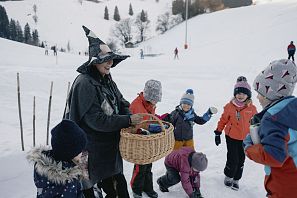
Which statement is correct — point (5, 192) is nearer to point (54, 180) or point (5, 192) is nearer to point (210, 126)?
point (54, 180)

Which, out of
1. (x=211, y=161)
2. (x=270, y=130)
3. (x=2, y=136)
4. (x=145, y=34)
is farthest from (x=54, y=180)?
(x=145, y=34)

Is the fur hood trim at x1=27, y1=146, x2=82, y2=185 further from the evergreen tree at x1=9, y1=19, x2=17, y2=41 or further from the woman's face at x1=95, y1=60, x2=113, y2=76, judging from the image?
the evergreen tree at x1=9, y1=19, x2=17, y2=41

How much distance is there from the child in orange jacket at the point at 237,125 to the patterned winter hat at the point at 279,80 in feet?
5.41

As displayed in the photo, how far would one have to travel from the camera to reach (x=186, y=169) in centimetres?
380

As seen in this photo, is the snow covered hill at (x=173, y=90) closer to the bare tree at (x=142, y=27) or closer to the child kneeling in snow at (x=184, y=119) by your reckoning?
the child kneeling in snow at (x=184, y=119)

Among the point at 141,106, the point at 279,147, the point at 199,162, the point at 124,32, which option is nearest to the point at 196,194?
the point at 199,162

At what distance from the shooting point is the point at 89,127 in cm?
288

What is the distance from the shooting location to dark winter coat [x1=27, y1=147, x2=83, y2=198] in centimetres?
212

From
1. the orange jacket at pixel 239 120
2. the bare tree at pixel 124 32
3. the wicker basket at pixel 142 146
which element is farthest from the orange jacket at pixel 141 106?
the bare tree at pixel 124 32

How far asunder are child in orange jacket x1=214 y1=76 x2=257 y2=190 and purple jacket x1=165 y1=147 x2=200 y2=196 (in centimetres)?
58

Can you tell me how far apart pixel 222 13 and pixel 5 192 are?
4791 cm

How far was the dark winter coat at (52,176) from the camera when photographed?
6.95ft

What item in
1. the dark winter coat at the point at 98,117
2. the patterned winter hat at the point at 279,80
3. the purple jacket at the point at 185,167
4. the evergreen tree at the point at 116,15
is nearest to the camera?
the patterned winter hat at the point at 279,80

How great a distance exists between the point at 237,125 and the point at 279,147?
6.62ft
